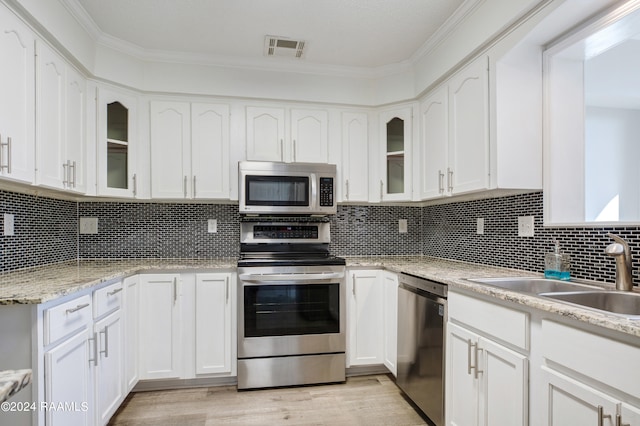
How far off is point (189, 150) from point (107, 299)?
1.27 metres

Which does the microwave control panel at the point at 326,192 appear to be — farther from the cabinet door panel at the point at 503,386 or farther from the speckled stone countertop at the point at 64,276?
the cabinet door panel at the point at 503,386

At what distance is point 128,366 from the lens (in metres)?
Result: 2.31

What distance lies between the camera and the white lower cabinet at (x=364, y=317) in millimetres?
2697

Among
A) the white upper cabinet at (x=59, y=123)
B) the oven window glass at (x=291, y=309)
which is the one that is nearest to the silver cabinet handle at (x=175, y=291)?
the oven window glass at (x=291, y=309)

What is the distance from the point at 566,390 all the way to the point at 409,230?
2.20 metres

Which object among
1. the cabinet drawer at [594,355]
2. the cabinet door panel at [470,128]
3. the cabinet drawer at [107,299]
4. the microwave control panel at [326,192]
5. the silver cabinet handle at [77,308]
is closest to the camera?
the cabinet drawer at [594,355]

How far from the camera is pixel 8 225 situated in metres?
2.05

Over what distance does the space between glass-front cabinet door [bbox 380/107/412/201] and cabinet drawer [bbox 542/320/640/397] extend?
1.77 metres

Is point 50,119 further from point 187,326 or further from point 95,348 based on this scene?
point 187,326

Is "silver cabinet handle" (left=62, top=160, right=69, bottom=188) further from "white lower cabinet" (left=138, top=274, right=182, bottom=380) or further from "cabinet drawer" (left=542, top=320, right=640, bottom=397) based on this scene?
"cabinet drawer" (left=542, top=320, right=640, bottom=397)

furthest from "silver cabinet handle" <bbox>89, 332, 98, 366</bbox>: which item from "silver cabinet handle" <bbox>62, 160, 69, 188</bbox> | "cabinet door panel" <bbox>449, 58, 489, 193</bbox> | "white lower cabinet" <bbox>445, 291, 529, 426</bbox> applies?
"cabinet door panel" <bbox>449, 58, 489, 193</bbox>

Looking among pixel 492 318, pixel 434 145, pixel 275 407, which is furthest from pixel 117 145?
pixel 492 318

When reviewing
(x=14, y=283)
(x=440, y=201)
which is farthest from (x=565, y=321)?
(x=14, y=283)

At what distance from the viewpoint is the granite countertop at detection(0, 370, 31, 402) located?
1.72ft
